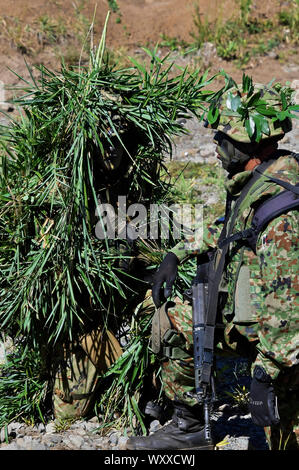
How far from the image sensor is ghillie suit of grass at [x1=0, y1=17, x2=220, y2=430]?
3.23 m

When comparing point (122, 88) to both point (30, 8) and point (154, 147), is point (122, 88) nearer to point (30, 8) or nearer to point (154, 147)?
point (154, 147)

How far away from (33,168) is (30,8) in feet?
22.9

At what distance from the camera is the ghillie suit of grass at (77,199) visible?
127 inches

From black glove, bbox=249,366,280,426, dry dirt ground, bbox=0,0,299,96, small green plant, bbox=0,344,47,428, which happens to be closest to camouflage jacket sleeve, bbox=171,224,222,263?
black glove, bbox=249,366,280,426

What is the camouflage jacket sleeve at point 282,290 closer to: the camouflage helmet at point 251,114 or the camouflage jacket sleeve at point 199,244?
the camouflage helmet at point 251,114

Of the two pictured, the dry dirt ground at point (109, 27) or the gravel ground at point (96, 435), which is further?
the dry dirt ground at point (109, 27)

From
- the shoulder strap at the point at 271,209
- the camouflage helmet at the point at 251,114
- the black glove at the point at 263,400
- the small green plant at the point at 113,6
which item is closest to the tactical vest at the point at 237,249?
the shoulder strap at the point at 271,209

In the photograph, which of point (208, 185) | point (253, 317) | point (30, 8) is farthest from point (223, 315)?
point (30, 8)

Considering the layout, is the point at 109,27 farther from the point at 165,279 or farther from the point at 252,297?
the point at 252,297

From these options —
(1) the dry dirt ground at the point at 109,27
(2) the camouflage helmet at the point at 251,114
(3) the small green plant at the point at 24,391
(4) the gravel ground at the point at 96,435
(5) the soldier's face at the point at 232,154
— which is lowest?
(4) the gravel ground at the point at 96,435

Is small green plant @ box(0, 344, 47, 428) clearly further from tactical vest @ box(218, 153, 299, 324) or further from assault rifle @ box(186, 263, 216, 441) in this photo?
tactical vest @ box(218, 153, 299, 324)

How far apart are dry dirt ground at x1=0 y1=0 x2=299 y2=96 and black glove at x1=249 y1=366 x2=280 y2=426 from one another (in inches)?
253

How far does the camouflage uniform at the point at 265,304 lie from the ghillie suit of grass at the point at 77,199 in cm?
29

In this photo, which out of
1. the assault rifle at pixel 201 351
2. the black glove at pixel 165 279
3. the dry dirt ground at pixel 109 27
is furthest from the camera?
the dry dirt ground at pixel 109 27
